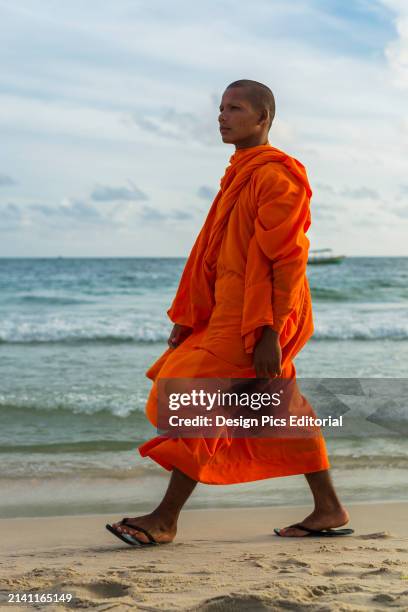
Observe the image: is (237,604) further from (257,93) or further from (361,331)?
(361,331)

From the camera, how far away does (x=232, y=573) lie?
2.86 metres

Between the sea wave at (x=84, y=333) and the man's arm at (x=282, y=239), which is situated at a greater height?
the man's arm at (x=282, y=239)

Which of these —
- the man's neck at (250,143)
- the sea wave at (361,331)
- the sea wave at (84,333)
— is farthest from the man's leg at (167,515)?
the sea wave at (361,331)

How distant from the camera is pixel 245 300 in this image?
3.13 m

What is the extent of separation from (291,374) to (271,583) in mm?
951

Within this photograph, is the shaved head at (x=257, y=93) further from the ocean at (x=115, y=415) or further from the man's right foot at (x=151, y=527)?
the ocean at (x=115, y=415)

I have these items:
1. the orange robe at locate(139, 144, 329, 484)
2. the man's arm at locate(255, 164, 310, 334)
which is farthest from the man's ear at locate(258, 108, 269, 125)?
the man's arm at locate(255, 164, 310, 334)

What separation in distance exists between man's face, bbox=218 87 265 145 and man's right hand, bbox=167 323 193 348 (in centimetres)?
80

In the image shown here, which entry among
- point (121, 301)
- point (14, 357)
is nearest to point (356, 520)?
point (14, 357)

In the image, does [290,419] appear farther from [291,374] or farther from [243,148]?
[243,148]

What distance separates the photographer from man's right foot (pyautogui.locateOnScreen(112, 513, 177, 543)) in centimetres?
331

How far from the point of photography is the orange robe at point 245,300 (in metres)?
3.12

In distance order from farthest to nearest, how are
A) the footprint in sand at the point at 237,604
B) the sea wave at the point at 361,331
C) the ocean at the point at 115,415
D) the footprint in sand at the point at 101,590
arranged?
the sea wave at the point at 361,331 < the ocean at the point at 115,415 < the footprint in sand at the point at 101,590 < the footprint in sand at the point at 237,604

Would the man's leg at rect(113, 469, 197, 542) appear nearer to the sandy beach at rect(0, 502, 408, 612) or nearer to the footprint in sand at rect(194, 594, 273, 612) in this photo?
the sandy beach at rect(0, 502, 408, 612)
